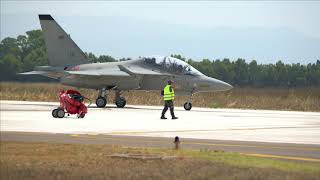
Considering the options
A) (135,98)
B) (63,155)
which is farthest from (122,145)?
(135,98)

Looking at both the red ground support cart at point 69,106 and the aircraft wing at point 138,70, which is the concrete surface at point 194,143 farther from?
the aircraft wing at point 138,70

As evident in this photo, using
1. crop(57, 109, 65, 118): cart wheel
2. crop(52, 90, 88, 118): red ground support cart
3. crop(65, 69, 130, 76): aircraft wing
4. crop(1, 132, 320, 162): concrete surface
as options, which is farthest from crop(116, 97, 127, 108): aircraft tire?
crop(1, 132, 320, 162): concrete surface

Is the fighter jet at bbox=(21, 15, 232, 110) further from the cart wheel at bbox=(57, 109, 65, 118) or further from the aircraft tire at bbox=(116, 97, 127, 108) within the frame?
the cart wheel at bbox=(57, 109, 65, 118)

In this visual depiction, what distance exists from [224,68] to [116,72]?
43.4 m

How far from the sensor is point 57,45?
40250 mm

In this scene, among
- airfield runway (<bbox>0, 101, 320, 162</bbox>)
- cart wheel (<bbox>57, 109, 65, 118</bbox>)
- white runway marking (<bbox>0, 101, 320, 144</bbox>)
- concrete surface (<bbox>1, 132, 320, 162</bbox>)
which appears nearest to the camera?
concrete surface (<bbox>1, 132, 320, 162</bbox>)

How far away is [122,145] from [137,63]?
2301 centimetres

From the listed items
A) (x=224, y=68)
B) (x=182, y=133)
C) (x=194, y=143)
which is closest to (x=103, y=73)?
(x=182, y=133)

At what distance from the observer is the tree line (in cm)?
4412

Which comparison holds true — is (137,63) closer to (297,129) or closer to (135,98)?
(135,98)

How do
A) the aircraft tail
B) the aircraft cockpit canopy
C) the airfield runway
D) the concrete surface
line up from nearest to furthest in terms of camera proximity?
the concrete surface, the airfield runway, the aircraft cockpit canopy, the aircraft tail

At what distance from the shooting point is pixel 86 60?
41031 millimetres

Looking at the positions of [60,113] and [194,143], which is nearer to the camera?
[194,143]

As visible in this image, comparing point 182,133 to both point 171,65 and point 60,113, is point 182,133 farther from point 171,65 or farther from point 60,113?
point 171,65
